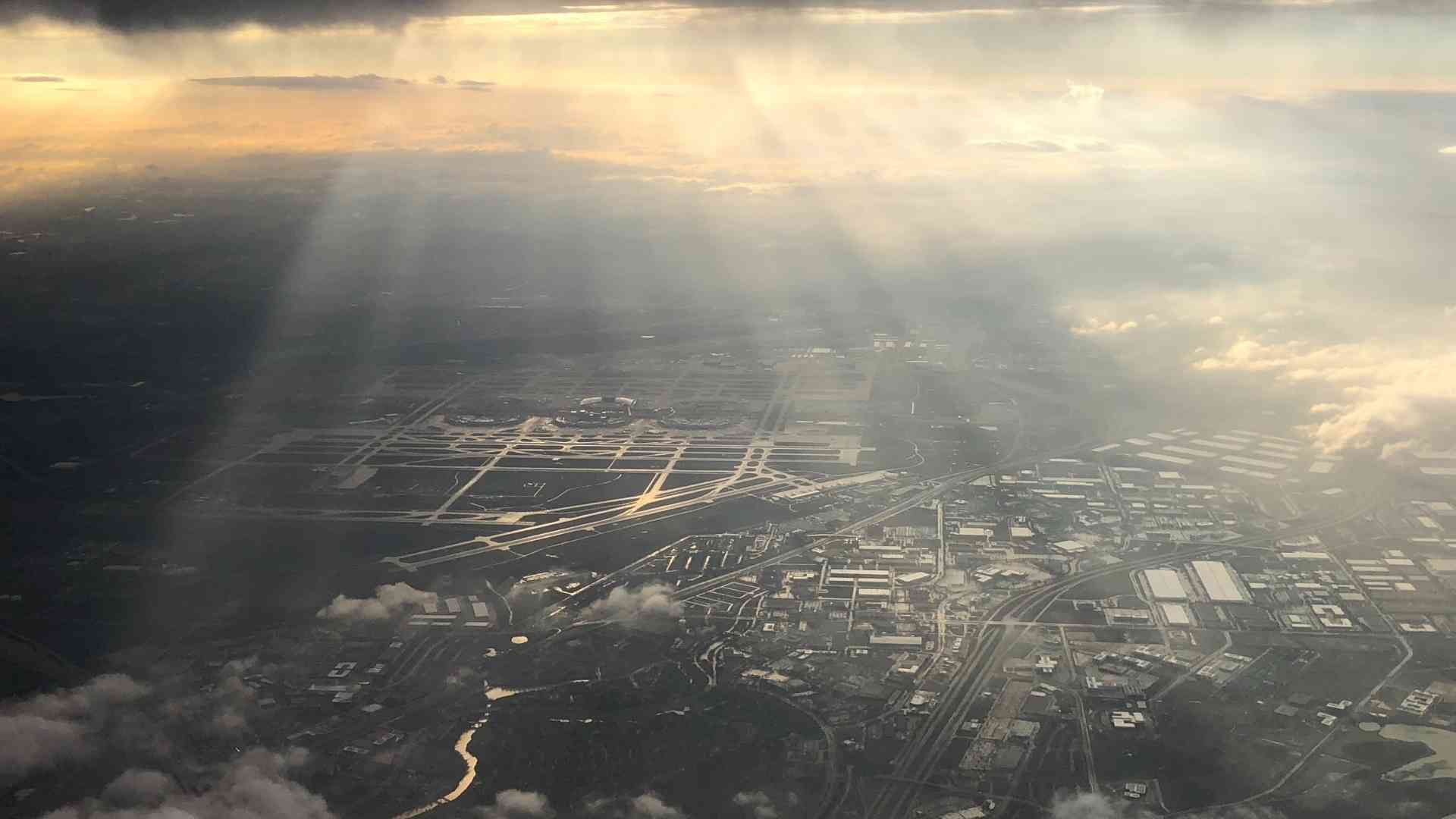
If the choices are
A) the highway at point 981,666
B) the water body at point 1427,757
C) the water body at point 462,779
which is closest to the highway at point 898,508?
the highway at point 981,666

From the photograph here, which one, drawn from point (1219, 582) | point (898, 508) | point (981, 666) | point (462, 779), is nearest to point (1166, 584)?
point (1219, 582)

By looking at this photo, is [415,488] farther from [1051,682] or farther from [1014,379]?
[1014,379]

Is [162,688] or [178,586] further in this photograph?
[178,586]

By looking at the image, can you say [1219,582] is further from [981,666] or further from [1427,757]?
[1427,757]

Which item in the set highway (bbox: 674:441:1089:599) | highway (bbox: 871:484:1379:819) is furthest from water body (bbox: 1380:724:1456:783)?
highway (bbox: 674:441:1089:599)

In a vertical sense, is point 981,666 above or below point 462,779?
above

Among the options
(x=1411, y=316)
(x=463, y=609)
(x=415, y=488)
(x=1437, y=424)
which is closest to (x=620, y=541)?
(x=463, y=609)
